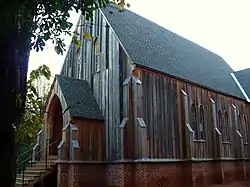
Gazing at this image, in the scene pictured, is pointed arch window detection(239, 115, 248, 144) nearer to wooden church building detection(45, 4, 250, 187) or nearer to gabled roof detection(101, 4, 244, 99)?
gabled roof detection(101, 4, 244, 99)

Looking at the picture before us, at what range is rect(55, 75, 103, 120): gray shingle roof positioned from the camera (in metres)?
17.8

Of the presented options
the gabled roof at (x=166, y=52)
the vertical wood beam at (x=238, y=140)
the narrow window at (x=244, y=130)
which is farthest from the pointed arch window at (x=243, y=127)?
the gabled roof at (x=166, y=52)

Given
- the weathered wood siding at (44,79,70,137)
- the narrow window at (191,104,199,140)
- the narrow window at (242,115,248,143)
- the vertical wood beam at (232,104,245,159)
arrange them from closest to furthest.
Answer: the weathered wood siding at (44,79,70,137) → the narrow window at (191,104,199,140) → the vertical wood beam at (232,104,245,159) → the narrow window at (242,115,248,143)

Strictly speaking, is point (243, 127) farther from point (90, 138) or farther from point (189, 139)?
point (90, 138)

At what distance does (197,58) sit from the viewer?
29.1m

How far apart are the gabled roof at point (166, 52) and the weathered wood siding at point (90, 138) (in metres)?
4.49

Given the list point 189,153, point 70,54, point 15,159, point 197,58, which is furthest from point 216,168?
point 15,159

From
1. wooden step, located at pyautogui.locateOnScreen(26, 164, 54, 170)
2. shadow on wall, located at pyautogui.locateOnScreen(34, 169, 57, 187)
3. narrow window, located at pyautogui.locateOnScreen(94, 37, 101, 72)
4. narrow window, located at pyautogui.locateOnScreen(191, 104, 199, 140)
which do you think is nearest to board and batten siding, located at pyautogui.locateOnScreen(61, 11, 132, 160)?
narrow window, located at pyautogui.locateOnScreen(94, 37, 101, 72)

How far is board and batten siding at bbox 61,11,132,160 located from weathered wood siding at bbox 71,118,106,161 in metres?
0.36

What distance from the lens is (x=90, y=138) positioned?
17719mm

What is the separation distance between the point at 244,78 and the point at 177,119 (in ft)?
53.8

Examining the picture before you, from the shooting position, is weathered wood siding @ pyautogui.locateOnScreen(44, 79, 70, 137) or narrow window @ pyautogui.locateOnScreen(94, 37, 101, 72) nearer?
weathered wood siding @ pyautogui.locateOnScreen(44, 79, 70, 137)

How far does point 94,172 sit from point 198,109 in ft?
29.5

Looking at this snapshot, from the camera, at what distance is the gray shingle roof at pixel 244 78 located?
31.3 m
